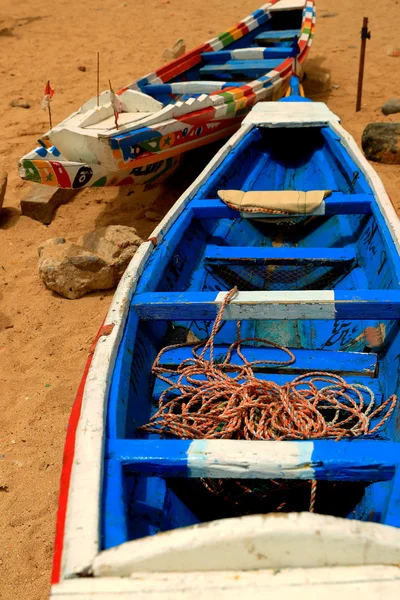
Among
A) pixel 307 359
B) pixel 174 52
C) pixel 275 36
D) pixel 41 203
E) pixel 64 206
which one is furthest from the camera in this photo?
pixel 174 52

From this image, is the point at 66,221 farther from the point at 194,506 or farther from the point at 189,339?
the point at 194,506

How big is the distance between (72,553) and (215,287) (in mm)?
2146

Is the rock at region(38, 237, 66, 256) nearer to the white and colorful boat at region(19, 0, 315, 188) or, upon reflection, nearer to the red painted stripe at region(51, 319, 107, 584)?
the white and colorful boat at region(19, 0, 315, 188)

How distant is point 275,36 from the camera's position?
22.2 feet

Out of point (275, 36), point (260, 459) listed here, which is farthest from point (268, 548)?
point (275, 36)

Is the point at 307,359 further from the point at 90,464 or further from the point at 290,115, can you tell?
the point at 290,115

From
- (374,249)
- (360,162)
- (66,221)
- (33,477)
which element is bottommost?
(33,477)

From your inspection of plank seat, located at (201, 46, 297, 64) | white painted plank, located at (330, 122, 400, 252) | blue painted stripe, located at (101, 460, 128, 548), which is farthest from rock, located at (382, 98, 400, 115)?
blue painted stripe, located at (101, 460, 128, 548)

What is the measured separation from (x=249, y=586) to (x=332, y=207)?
8.07 feet

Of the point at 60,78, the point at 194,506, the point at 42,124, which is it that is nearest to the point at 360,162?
the point at 194,506

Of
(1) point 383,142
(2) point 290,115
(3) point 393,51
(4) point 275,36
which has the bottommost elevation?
(1) point 383,142

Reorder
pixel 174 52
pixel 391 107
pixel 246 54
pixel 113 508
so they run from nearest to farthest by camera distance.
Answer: pixel 113 508 → pixel 246 54 → pixel 391 107 → pixel 174 52

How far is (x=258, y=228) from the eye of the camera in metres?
4.03

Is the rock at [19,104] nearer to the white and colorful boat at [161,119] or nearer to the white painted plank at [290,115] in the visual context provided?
the white and colorful boat at [161,119]
